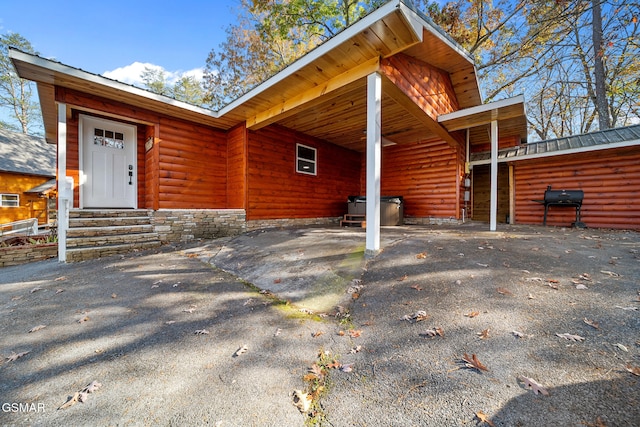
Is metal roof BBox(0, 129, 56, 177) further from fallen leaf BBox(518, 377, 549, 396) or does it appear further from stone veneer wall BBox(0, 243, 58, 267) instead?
fallen leaf BBox(518, 377, 549, 396)

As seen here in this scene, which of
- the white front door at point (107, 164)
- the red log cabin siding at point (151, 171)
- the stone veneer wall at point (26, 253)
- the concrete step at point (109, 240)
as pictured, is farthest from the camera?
the red log cabin siding at point (151, 171)

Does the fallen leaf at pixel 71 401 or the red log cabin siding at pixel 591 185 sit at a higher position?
the red log cabin siding at pixel 591 185

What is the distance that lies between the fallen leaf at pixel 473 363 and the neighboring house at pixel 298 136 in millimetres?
2163

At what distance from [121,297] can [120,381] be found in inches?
70.0

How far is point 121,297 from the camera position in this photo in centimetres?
304

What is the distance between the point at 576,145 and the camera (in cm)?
691

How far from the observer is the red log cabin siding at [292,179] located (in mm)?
7090

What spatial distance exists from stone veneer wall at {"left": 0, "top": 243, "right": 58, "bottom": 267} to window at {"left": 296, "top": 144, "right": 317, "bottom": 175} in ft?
20.6

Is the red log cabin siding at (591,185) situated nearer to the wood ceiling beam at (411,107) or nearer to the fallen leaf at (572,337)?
the wood ceiling beam at (411,107)

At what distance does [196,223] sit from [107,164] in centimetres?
269

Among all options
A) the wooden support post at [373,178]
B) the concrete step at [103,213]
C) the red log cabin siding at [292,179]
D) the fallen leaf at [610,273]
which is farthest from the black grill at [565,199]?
the concrete step at [103,213]

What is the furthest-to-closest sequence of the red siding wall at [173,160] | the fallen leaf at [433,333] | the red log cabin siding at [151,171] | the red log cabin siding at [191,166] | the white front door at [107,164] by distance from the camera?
the red log cabin siding at [191,166], the red log cabin siding at [151,171], the white front door at [107,164], the red siding wall at [173,160], the fallen leaf at [433,333]

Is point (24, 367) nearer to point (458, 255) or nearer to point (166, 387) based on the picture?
point (166, 387)

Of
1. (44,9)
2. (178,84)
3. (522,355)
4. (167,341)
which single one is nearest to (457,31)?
(522,355)
